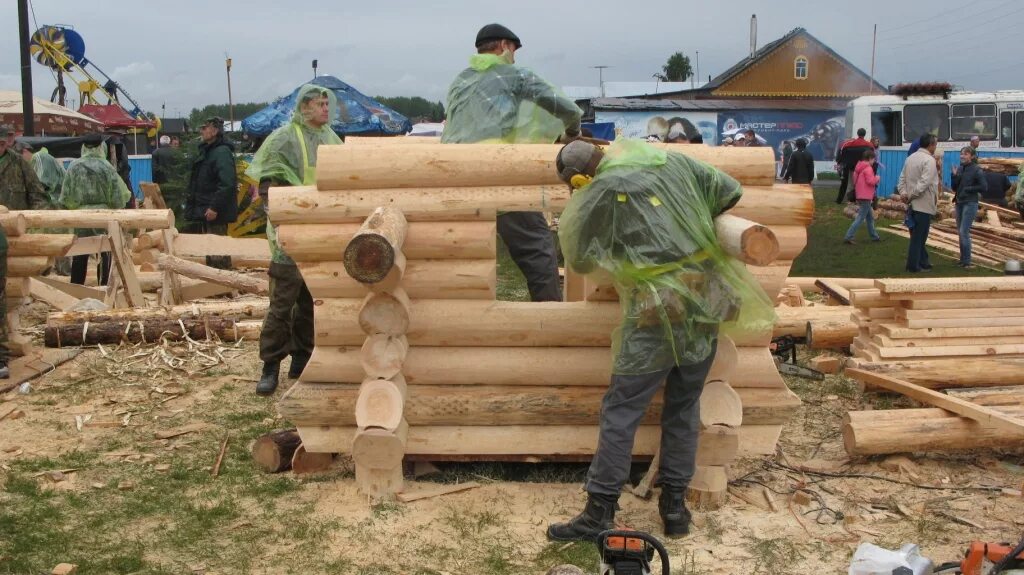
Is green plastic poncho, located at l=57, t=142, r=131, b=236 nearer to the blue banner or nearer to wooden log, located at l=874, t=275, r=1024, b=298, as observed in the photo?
wooden log, located at l=874, t=275, r=1024, b=298

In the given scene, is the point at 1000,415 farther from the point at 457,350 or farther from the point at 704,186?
the point at 457,350

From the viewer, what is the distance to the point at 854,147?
19.2 metres

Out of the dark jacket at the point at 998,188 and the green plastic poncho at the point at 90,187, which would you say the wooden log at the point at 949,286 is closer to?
the green plastic poncho at the point at 90,187

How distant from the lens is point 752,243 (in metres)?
4.28

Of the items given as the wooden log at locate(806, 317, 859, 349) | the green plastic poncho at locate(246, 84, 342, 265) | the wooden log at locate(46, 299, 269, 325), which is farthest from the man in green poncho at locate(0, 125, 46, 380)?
the wooden log at locate(806, 317, 859, 349)

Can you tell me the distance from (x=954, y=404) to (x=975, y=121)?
18291mm

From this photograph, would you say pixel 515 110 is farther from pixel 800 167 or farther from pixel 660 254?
pixel 800 167

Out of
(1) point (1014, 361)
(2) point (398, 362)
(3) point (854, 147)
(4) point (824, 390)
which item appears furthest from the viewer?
(3) point (854, 147)

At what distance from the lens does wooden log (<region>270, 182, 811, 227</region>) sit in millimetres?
5219

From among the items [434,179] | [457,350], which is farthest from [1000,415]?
[434,179]

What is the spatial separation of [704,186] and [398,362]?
176 cm

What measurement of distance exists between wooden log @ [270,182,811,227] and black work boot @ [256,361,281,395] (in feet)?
7.14

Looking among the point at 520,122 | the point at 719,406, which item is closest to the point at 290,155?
the point at 520,122

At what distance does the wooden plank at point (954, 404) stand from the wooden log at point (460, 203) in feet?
5.25
